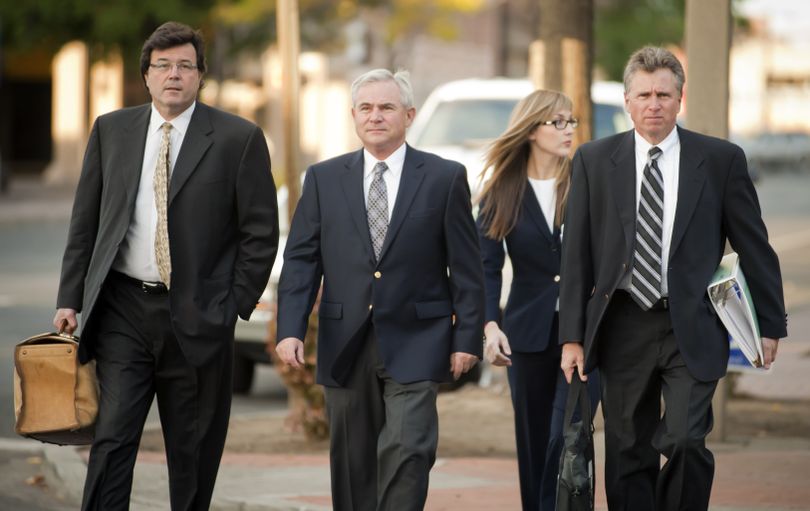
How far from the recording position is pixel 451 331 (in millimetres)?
6023

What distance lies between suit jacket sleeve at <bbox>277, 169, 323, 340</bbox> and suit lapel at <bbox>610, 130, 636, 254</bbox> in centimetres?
112

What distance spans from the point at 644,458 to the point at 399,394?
92cm

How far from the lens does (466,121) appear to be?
14.1 meters

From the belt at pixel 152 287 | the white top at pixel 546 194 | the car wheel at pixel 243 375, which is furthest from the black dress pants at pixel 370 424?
the car wheel at pixel 243 375

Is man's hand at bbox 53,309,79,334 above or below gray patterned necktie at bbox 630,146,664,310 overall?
below

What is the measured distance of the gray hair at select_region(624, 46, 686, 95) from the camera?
576 centimetres

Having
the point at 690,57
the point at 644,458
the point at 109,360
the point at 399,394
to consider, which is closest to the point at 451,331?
the point at 399,394

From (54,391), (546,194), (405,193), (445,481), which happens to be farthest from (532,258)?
(54,391)

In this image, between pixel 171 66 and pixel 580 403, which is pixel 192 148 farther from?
pixel 580 403

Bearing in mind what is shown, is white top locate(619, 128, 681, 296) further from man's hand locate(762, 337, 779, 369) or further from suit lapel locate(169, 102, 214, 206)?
suit lapel locate(169, 102, 214, 206)

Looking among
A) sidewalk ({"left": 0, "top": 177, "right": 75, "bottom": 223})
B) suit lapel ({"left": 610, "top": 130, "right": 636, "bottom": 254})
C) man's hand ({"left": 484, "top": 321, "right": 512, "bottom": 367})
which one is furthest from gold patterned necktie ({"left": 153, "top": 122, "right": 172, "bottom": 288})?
sidewalk ({"left": 0, "top": 177, "right": 75, "bottom": 223})

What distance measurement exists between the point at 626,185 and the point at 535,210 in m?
1.28

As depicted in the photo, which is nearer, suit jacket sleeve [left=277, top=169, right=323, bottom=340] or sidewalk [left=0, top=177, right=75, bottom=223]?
suit jacket sleeve [left=277, top=169, right=323, bottom=340]

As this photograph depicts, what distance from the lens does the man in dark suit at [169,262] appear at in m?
5.81
